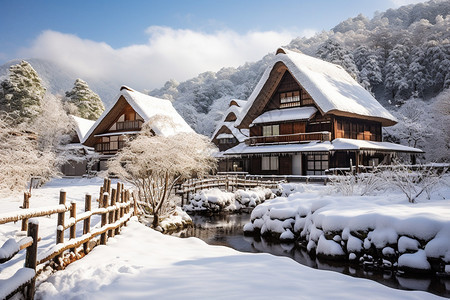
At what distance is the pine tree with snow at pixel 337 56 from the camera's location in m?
41.5

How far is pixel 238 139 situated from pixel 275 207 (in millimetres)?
24850

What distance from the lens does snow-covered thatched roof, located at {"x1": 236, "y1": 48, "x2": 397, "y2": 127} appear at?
22594mm

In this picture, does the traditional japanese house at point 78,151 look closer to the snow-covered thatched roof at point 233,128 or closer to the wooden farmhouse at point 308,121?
the snow-covered thatched roof at point 233,128

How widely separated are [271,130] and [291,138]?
2.85 metres

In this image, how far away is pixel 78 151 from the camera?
32531 mm

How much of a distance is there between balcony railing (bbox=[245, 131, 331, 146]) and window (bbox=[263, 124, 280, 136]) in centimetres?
132

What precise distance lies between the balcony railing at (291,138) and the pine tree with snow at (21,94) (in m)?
25.7

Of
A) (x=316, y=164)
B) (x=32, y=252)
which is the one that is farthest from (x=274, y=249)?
(x=316, y=164)

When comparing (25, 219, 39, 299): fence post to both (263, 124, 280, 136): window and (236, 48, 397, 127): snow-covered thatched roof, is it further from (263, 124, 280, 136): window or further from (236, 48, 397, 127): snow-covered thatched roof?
(263, 124, 280, 136): window

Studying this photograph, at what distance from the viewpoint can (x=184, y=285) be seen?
152 inches

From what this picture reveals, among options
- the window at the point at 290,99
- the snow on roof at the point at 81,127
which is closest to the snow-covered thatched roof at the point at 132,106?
the snow on roof at the point at 81,127

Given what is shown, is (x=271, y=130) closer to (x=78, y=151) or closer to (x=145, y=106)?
(x=145, y=106)

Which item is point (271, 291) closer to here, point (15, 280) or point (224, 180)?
point (15, 280)

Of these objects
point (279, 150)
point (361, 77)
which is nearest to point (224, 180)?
point (279, 150)
